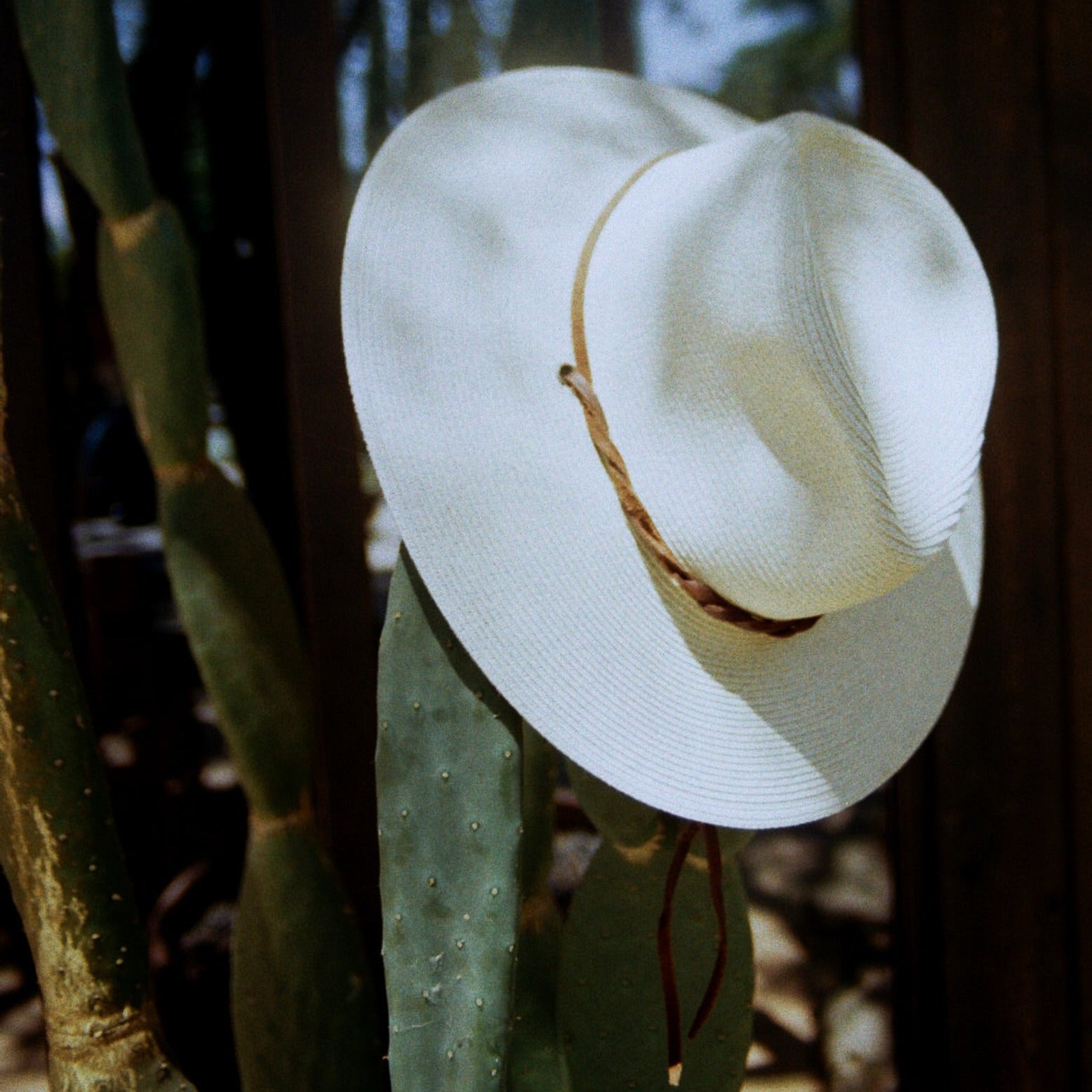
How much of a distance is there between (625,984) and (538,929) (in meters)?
0.11

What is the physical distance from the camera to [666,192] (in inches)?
31.9

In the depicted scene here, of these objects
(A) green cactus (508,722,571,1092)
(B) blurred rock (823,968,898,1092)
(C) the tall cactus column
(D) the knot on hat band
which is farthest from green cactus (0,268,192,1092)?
(B) blurred rock (823,968,898,1092)

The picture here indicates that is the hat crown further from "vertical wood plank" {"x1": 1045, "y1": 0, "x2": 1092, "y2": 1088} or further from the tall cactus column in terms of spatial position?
"vertical wood plank" {"x1": 1045, "y1": 0, "x2": 1092, "y2": 1088}

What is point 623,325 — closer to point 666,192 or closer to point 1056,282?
point 666,192

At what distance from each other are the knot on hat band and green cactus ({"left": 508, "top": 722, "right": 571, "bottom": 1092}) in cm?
30

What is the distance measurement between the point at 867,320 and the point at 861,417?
0.10m

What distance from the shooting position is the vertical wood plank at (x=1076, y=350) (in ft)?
4.91

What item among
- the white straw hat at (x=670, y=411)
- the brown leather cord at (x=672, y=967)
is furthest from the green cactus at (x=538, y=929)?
the white straw hat at (x=670, y=411)

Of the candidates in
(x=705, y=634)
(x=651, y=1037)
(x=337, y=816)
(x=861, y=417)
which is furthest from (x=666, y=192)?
(x=337, y=816)

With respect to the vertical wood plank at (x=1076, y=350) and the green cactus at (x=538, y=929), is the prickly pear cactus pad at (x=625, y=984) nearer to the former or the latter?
the green cactus at (x=538, y=929)

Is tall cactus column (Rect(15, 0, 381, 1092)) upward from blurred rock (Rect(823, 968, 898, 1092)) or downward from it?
upward

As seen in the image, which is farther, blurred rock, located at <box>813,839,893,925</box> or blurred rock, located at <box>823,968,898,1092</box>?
blurred rock, located at <box>813,839,893,925</box>

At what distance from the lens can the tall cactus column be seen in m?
0.99

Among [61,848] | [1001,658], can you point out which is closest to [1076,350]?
[1001,658]
